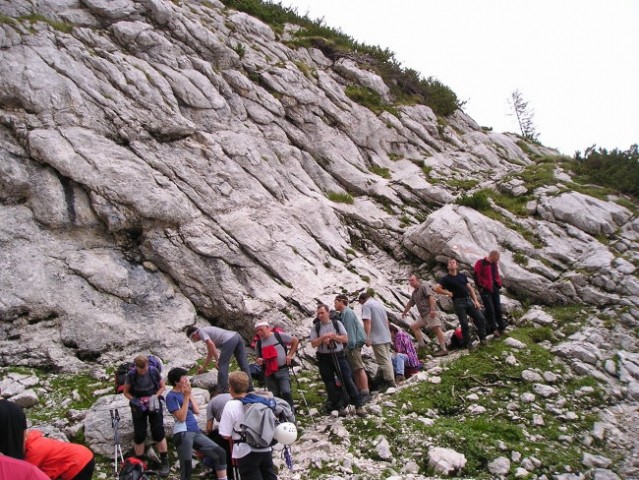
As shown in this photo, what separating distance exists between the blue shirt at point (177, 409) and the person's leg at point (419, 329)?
797cm

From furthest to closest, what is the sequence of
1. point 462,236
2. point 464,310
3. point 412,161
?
point 412,161 → point 462,236 → point 464,310

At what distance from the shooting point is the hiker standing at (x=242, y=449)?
6.59 metres

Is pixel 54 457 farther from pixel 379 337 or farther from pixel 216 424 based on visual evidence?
pixel 379 337

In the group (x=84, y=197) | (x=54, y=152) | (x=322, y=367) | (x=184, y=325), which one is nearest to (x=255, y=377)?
(x=322, y=367)

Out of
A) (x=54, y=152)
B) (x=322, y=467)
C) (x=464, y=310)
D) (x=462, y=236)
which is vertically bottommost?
(x=322, y=467)

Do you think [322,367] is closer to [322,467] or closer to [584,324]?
[322,467]

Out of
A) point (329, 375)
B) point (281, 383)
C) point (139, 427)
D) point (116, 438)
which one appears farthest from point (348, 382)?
point (116, 438)

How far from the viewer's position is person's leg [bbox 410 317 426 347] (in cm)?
1435

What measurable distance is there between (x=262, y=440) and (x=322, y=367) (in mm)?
4412

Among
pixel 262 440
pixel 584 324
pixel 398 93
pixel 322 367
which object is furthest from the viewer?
pixel 398 93

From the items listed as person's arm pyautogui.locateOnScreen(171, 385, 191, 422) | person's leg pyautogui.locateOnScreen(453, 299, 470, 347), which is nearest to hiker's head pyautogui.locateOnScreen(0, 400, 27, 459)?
person's arm pyautogui.locateOnScreen(171, 385, 191, 422)

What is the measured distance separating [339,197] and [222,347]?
1092cm

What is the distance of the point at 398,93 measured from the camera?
95.7 ft

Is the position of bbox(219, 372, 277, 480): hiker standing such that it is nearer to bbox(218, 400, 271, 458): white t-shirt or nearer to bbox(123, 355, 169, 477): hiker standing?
bbox(218, 400, 271, 458): white t-shirt
